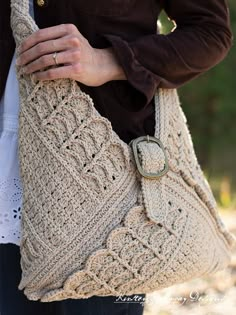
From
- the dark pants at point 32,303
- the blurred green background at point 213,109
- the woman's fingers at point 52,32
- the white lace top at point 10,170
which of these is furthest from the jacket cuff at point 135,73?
the blurred green background at point 213,109

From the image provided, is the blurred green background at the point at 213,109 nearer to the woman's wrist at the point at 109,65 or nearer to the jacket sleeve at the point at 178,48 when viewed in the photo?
the jacket sleeve at the point at 178,48

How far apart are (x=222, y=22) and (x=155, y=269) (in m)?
0.57

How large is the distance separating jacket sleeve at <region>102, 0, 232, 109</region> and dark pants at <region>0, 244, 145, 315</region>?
0.45 m

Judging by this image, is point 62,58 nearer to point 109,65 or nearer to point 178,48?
point 109,65

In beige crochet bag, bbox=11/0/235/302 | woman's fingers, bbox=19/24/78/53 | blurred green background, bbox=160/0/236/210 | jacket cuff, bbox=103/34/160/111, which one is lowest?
blurred green background, bbox=160/0/236/210

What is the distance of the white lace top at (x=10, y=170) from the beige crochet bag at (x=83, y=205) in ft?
0.19

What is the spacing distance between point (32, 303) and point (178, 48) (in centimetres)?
68

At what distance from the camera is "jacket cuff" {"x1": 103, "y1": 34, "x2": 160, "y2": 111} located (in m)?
1.52

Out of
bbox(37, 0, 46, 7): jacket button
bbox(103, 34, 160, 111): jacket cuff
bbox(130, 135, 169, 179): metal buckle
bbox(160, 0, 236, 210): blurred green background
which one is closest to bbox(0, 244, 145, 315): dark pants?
bbox(130, 135, 169, 179): metal buckle

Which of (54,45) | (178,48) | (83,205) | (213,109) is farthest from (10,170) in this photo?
(213,109)

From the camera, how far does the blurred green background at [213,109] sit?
32.8ft

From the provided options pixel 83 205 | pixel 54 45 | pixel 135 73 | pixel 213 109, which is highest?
pixel 54 45

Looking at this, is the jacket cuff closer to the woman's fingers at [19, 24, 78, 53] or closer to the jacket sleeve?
the jacket sleeve

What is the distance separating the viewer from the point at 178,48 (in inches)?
62.1
